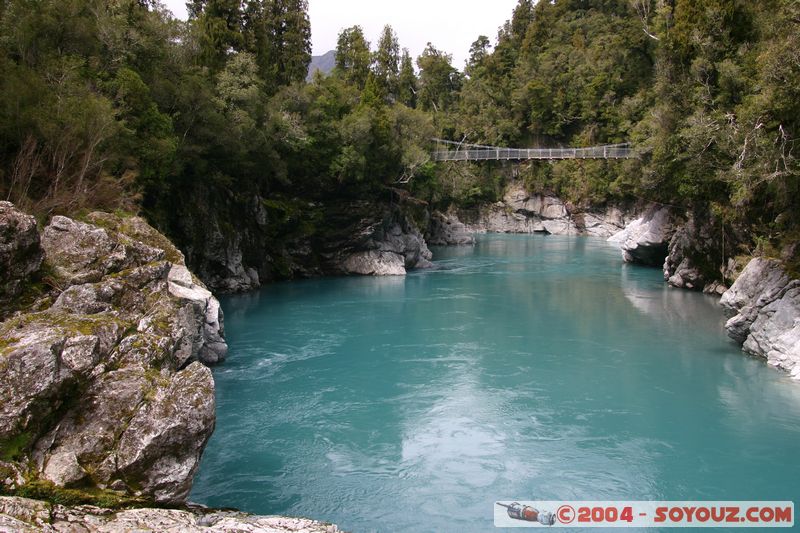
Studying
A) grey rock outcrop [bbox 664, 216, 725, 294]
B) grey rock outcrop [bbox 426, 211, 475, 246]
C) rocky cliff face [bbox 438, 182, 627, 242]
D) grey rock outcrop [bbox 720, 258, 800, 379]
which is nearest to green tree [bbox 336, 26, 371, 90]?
grey rock outcrop [bbox 426, 211, 475, 246]

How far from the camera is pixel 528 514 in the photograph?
26.9ft

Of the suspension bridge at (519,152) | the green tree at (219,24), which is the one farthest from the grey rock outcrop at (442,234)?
the green tree at (219,24)

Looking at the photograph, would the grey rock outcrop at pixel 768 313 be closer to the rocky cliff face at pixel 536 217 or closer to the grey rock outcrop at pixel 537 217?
the rocky cliff face at pixel 536 217

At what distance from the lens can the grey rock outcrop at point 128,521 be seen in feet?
16.3

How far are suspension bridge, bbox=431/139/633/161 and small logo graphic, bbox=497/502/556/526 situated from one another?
38.0 m

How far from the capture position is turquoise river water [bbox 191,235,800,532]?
343 inches

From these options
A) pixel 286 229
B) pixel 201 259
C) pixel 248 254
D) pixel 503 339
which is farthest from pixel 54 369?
pixel 286 229

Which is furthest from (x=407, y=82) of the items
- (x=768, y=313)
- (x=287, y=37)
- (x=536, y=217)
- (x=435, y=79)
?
(x=768, y=313)

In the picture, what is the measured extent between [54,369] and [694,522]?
8.00 meters

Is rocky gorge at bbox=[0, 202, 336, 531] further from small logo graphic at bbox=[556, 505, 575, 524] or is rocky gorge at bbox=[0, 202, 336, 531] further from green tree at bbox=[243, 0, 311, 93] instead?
green tree at bbox=[243, 0, 311, 93]

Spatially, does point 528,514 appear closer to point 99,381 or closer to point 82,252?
point 99,381

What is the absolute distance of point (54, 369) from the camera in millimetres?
5965

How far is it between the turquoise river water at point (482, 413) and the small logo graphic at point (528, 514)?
0.26 meters

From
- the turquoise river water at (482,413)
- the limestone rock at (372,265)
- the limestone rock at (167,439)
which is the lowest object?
the turquoise river water at (482,413)
